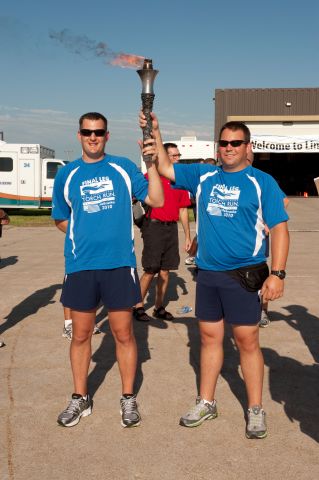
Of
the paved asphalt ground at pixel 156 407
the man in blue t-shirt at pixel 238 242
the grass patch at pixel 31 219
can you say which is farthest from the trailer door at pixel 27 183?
the man in blue t-shirt at pixel 238 242

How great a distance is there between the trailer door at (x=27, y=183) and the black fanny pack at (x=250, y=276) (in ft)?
63.5

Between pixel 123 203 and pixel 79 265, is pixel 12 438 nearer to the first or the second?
pixel 79 265

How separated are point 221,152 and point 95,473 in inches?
81.7

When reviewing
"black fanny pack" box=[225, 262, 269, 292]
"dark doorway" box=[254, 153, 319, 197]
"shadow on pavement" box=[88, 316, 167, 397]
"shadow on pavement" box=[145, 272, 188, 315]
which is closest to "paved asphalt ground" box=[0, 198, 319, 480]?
"shadow on pavement" box=[88, 316, 167, 397]

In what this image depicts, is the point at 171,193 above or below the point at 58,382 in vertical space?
above

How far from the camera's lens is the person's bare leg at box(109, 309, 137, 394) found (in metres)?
3.50

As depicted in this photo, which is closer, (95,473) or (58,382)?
(95,473)

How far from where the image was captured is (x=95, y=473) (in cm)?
292

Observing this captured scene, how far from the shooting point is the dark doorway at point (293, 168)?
1512 inches

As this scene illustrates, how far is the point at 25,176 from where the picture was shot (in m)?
21.8

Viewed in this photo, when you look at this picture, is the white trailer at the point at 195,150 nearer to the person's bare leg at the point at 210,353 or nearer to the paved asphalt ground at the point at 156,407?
the paved asphalt ground at the point at 156,407

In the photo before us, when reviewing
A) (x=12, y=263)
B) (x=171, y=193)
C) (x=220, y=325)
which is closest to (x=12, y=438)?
(x=220, y=325)

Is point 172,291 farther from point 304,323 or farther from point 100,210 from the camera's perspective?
point 100,210

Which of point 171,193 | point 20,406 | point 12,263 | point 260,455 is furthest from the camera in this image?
point 12,263
